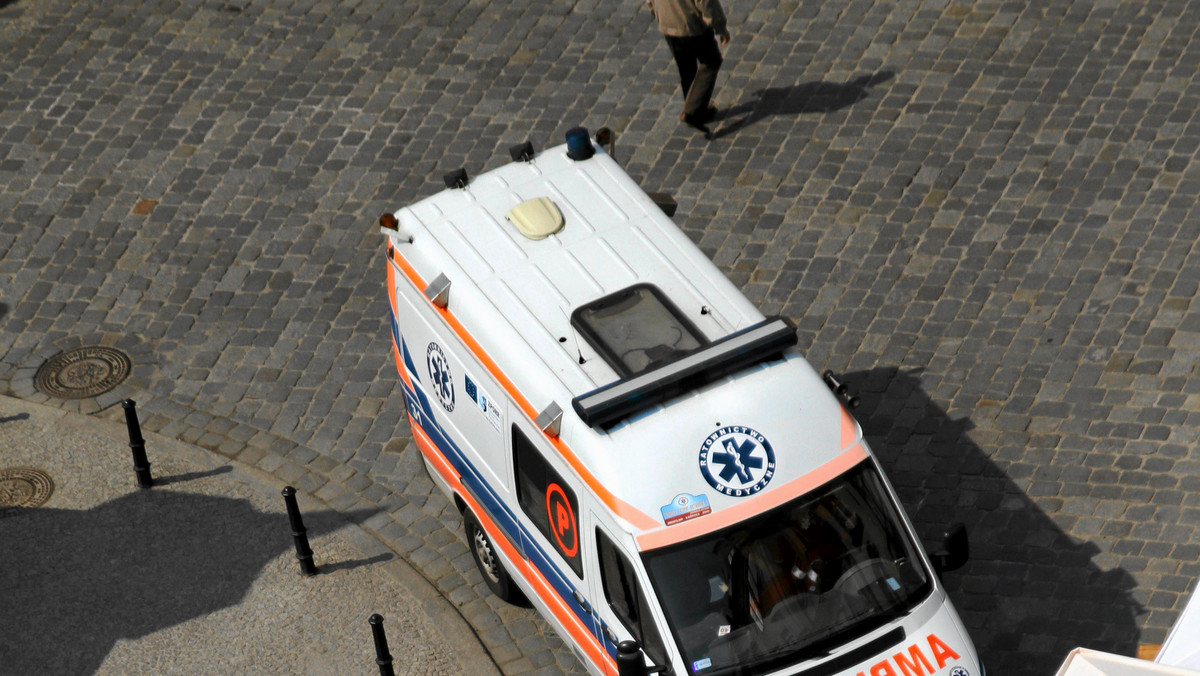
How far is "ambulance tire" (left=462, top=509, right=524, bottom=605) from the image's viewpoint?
10180mm

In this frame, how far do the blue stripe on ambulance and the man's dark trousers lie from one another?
191 inches

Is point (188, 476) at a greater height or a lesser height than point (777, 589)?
lesser

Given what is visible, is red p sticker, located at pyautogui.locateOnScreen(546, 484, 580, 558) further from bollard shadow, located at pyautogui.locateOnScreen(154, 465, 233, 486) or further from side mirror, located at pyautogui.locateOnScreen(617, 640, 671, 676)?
bollard shadow, located at pyautogui.locateOnScreen(154, 465, 233, 486)

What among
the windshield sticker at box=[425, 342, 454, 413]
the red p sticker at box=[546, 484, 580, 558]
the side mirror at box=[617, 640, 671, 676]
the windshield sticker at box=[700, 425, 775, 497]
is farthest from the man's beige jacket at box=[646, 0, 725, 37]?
the side mirror at box=[617, 640, 671, 676]

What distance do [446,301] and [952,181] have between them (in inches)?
237

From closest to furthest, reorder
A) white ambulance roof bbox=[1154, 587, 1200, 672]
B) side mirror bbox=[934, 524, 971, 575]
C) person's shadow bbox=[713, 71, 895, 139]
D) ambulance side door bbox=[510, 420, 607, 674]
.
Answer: white ambulance roof bbox=[1154, 587, 1200, 672], side mirror bbox=[934, 524, 971, 575], ambulance side door bbox=[510, 420, 607, 674], person's shadow bbox=[713, 71, 895, 139]

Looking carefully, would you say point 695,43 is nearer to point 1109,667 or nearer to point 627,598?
point 627,598

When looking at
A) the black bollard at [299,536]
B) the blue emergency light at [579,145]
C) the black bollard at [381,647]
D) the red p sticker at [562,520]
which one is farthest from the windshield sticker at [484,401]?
the blue emergency light at [579,145]

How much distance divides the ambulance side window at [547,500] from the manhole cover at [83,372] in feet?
16.3

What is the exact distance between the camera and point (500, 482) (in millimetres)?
9500

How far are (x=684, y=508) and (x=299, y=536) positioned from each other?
3.73 meters

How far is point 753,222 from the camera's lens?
1331cm

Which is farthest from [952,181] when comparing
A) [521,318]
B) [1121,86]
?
[521,318]

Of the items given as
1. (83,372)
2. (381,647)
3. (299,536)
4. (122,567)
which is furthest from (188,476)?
(381,647)
